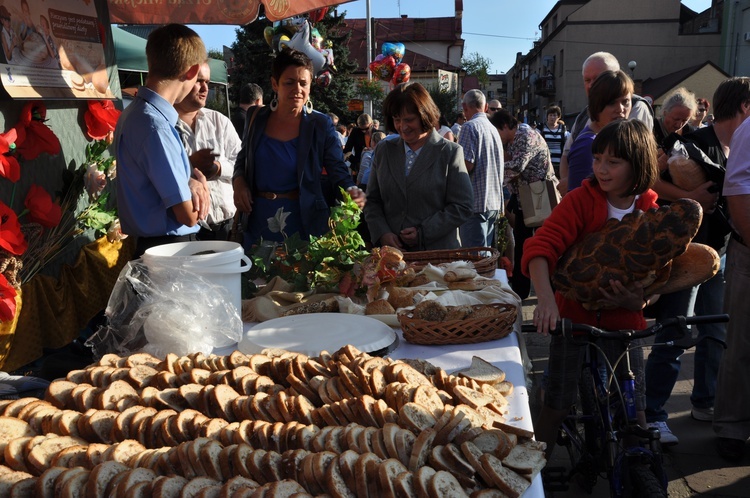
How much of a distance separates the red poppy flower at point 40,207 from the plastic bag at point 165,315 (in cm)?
183

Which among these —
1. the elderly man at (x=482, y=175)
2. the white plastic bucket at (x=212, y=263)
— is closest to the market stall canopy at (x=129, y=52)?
the elderly man at (x=482, y=175)

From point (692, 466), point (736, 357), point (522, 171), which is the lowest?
point (692, 466)

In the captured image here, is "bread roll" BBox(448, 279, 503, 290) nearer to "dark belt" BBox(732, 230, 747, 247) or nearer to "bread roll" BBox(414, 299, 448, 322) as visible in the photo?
"bread roll" BBox(414, 299, 448, 322)

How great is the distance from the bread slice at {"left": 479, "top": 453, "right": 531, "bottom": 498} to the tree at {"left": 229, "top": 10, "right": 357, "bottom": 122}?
22.9 metres

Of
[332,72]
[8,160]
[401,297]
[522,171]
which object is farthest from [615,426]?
[332,72]

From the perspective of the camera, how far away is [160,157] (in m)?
2.46

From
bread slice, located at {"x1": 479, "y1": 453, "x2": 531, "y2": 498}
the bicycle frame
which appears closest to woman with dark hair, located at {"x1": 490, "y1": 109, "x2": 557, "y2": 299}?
the bicycle frame

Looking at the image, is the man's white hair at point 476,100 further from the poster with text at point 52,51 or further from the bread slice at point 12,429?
the bread slice at point 12,429

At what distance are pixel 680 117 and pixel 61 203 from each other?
4365 mm

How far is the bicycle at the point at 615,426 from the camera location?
7.06ft

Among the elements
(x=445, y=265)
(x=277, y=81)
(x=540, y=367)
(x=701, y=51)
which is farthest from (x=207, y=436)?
(x=701, y=51)

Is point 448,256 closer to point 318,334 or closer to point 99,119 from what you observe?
point 318,334

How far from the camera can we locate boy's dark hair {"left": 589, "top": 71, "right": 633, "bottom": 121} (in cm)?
335

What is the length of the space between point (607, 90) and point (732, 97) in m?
0.82
